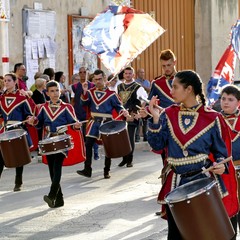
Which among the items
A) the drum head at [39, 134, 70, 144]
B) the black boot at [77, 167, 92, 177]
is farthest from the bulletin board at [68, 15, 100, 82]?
the drum head at [39, 134, 70, 144]

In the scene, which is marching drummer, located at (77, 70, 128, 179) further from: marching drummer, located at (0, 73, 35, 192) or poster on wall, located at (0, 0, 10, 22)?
poster on wall, located at (0, 0, 10, 22)

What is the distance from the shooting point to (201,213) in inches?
241

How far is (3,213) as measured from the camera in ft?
33.7

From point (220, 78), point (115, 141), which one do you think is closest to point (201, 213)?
point (220, 78)

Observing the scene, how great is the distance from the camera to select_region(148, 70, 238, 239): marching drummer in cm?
661

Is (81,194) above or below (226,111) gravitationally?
below


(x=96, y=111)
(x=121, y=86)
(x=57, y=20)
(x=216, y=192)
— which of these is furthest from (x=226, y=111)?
(x=57, y=20)

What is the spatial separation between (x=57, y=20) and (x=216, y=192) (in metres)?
13.7

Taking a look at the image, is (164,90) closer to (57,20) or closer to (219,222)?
(219,222)

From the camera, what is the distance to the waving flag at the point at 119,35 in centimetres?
1342

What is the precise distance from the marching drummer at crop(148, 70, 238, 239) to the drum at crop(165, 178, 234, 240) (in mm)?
381

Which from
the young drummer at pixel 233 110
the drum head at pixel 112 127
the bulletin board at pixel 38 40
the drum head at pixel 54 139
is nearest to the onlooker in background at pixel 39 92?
the bulletin board at pixel 38 40

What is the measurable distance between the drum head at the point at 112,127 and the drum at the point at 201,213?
6.31m

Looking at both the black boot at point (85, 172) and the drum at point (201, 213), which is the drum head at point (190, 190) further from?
the black boot at point (85, 172)
